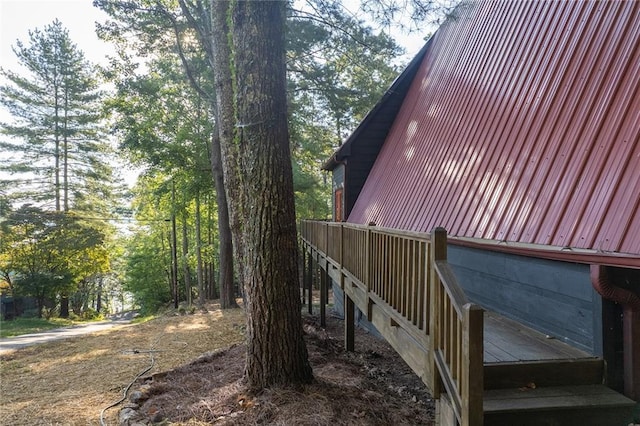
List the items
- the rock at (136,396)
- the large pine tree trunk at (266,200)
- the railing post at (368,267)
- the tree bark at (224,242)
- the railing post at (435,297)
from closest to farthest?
the railing post at (435,297) → the large pine tree trunk at (266,200) → the railing post at (368,267) → the rock at (136,396) → the tree bark at (224,242)

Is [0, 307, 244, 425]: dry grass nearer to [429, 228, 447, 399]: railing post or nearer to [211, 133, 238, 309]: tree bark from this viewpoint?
[211, 133, 238, 309]: tree bark

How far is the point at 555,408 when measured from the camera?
2.32 m

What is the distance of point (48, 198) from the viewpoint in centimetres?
2019

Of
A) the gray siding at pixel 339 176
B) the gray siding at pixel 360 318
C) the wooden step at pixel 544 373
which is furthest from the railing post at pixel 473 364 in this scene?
the gray siding at pixel 339 176

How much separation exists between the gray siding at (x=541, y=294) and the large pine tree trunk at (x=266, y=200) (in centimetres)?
228

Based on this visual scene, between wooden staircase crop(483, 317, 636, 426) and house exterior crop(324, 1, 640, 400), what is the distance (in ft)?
0.70

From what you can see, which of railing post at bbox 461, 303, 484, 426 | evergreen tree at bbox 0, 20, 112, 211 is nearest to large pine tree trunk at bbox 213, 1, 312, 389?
railing post at bbox 461, 303, 484, 426

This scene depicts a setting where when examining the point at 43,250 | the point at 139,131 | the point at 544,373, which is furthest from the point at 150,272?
the point at 544,373

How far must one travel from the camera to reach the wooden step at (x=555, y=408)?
2279mm

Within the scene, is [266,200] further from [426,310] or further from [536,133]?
[536,133]

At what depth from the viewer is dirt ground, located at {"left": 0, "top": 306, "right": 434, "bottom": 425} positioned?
3629 millimetres

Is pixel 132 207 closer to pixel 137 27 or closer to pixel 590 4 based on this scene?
pixel 137 27

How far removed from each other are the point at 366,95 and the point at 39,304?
61.5 ft

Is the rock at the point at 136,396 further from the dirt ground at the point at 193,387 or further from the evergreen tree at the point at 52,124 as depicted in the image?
the evergreen tree at the point at 52,124
